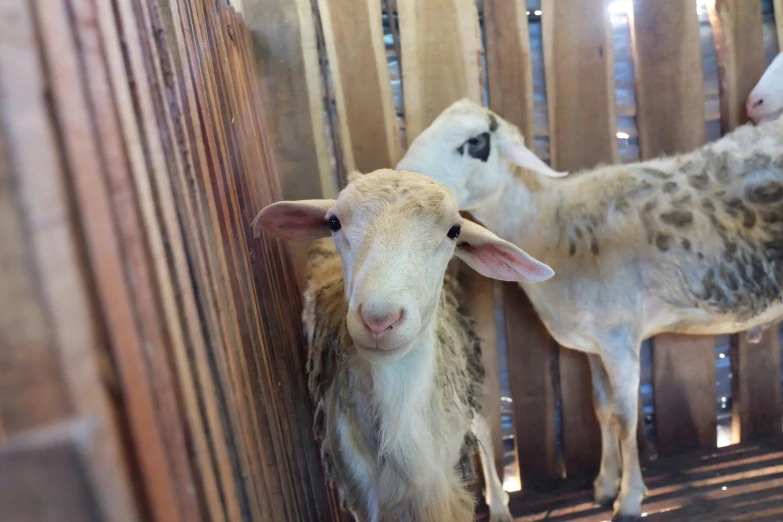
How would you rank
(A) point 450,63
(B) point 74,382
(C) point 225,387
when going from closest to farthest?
(B) point 74,382
(C) point 225,387
(A) point 450,63

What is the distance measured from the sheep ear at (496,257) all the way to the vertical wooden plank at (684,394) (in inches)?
63.7

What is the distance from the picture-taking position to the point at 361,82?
7.10 feet

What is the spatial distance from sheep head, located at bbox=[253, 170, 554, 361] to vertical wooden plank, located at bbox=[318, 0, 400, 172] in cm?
85

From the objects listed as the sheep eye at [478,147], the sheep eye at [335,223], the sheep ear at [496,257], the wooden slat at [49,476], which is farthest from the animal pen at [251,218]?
the sheep ear at [496,257]

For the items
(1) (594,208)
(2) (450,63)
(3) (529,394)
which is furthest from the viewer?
(3) (529,394)

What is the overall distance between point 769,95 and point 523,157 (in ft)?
4.33

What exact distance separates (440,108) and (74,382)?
2.09 metres

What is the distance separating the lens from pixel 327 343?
1538 millimetres

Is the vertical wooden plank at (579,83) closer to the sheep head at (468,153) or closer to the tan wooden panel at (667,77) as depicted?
the tan wooden panel at (667,77)

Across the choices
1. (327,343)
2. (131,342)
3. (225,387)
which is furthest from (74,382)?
(327,343)

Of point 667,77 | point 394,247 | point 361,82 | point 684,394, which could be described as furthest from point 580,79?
point 684,394

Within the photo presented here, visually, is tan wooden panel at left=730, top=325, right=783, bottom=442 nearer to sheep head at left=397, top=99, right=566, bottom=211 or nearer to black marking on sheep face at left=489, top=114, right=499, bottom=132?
sheep head at left=397, top=99, right=566, bottom=211

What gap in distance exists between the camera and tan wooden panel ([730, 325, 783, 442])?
8.62 ft

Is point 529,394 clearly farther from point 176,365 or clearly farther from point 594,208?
point 176,365
